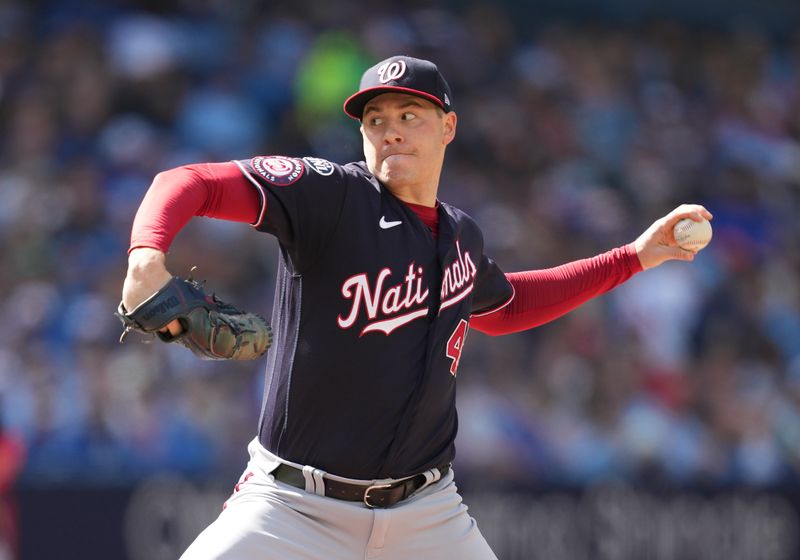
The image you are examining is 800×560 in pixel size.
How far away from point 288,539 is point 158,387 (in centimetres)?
386

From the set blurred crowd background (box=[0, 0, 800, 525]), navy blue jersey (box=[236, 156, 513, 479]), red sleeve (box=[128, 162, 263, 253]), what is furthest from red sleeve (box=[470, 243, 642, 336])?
blurred crowd background (box=[0, 0, 800, 525])

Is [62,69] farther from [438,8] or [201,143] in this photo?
[438,8]

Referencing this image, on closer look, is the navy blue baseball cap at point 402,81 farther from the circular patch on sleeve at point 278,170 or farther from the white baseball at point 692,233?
the white baseball at point 692,233

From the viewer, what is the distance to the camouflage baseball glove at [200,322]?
8.55ft

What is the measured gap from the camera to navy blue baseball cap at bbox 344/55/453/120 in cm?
347

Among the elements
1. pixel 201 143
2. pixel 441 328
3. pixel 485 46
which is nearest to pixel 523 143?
pixel 485 46

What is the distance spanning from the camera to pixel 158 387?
6.90 m

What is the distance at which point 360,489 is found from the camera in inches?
130

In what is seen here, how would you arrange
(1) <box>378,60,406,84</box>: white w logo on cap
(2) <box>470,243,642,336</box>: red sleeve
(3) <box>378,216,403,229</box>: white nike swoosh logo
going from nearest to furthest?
(3) <box>378,216,403,229</box>: white nike swoosh logo, (1) <box>378,60,406,84</box>: white w logo on cap, (2) <box>470,243,642,336</box>: red sleeve

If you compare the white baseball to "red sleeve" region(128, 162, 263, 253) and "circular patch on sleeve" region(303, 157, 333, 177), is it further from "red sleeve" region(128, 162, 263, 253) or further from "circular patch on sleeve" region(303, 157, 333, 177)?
"red sleeve" region(128, 162, 263, 253)

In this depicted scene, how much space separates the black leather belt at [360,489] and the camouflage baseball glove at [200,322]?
22.0 inches

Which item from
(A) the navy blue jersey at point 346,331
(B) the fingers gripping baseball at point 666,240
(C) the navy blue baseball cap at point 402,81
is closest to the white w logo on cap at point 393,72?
(C) the navy blue baseball cap at point 402,81

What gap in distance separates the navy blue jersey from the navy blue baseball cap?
0.85 feet

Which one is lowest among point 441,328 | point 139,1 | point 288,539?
point 288,539
